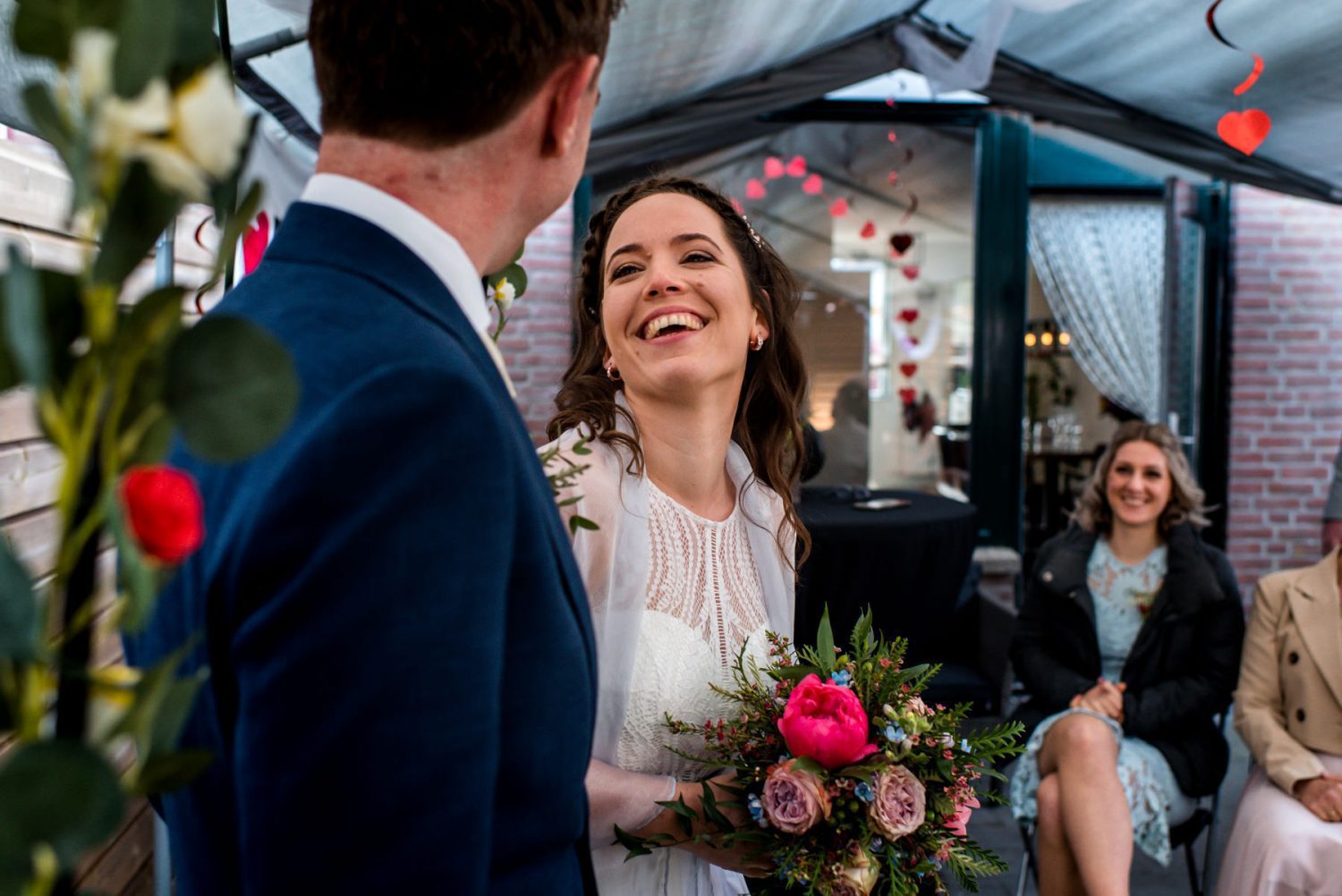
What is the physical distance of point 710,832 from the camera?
1332mm

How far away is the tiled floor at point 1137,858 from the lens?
11.9 ft

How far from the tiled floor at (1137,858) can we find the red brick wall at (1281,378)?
2.19 m

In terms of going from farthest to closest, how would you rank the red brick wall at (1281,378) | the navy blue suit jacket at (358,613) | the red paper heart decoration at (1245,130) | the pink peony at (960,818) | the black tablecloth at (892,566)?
the red brick wall at (1281,378), the black tablecloth at (892,566), the red paper heart decoration at (1245,130), the pink peony at (960,818), the navy blue suit jacket at (358,613)

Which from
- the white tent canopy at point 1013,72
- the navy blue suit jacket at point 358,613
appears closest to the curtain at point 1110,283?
the white tent canopy at point 1013,72

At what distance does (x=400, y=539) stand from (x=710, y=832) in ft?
2.97

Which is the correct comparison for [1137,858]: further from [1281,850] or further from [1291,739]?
[1281,850]

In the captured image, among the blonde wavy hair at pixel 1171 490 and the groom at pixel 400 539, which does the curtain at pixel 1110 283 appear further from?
the groom at pixel 400 539

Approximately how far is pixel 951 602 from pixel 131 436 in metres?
4.62

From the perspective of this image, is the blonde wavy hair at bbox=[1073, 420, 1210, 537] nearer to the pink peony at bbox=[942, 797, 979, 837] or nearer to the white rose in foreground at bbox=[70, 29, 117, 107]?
the pink peony at bbox=[942, 797, 979, 837]

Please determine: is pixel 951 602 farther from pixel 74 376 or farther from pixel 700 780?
pixel 74 376

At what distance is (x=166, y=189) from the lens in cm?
37

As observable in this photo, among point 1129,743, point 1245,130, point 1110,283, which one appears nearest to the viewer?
point 1129,743

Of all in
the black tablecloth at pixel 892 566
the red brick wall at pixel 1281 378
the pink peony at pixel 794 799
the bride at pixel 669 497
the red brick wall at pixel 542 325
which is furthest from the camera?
the red brick wall at pixel 1281 378

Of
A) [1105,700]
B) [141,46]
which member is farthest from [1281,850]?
[141,46]
